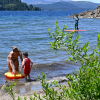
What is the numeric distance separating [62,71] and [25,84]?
6.95 feet

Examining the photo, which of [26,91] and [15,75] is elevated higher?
[15,75]

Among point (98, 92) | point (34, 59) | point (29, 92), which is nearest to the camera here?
point (98, 92)

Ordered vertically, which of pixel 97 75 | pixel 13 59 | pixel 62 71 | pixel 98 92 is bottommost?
pixel 62 71

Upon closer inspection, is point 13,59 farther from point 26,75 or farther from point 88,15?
point 88,15

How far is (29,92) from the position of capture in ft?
18.2

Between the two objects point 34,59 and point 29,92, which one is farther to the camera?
point 34,59

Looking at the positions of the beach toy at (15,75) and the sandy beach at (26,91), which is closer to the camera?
the sandy beach at (26,91)

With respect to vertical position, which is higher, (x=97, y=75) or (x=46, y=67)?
(x=97, y=75)

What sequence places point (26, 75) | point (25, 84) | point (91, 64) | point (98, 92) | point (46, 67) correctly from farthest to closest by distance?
point (46, 67) < point (26, 75) < point (25, 84) < point (91, 64) < point (98, 92)

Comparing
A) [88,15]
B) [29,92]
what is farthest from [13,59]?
[88,15]

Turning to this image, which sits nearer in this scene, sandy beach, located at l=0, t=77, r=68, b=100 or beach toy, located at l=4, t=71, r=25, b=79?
sandy beach, located at l=0, t=77, r=68, b=100

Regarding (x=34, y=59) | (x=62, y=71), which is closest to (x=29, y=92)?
(x=62, y=71)

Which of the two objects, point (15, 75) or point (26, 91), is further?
point (15, 75)

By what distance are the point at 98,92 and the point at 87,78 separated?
9.2 inches
